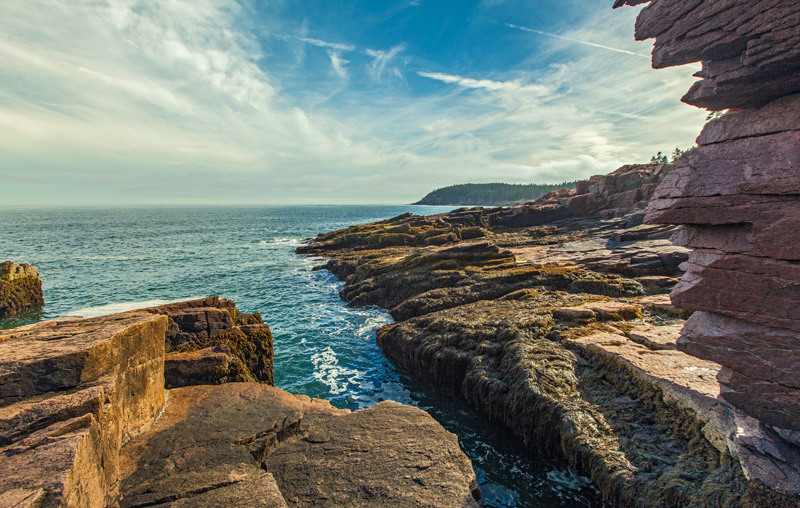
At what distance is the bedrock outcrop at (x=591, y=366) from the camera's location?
716 centimetres

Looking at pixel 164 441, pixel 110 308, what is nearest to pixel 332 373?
pixel 164 441

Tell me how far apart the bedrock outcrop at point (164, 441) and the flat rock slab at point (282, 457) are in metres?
0.02

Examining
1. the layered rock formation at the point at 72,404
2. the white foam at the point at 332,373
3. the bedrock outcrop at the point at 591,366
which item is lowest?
the white foam at the point at 332,373

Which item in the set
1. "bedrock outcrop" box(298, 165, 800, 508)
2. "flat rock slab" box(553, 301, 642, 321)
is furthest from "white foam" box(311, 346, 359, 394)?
"flat rock slab" box(553, 301, 642, 321)

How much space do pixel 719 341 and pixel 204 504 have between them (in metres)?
10.4

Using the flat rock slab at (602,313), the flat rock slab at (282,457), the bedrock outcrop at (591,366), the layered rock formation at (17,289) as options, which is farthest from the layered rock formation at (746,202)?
the layered rock formation at (17,289)

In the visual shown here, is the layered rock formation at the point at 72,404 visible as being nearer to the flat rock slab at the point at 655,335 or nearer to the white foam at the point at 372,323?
the white foam at the point at 372,323

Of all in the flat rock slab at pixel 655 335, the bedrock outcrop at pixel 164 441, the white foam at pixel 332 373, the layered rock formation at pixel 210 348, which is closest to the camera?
the bedrock outcrop at pixel 164 441

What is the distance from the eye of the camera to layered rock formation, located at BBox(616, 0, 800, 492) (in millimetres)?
6660

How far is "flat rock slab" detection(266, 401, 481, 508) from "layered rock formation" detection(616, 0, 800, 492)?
18.0 feet

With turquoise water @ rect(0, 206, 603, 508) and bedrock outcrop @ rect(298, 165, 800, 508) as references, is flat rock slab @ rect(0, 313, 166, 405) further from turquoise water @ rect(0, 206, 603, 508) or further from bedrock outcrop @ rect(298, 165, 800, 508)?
bedrock outcrop @ rect(298, 165, 800, 508)

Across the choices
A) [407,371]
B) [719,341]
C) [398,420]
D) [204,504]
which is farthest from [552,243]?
[204,504]

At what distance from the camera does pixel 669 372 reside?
9.34 metres

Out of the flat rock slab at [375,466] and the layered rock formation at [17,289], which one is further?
the layered rock formation at [17,289]
